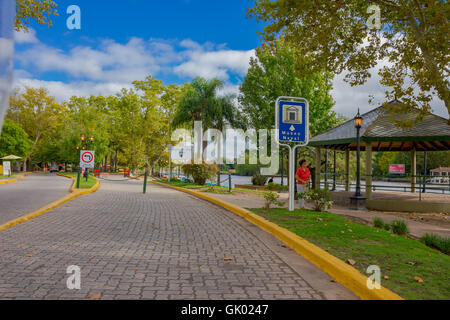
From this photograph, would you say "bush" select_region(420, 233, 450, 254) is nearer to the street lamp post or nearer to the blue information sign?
the blue information sign

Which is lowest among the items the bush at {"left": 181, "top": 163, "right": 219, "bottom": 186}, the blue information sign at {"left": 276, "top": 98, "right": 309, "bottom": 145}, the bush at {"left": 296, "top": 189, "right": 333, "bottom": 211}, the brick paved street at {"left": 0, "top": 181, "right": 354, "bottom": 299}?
the brick paved street at {"left": 0, "top": 181, "right": 354, "bottom": 299}

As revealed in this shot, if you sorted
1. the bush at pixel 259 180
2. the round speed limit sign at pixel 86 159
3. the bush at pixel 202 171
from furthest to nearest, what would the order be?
the bush at pixel 259 180, the bush at pixel 202 171, the round speed limit sign at pixel 86 159

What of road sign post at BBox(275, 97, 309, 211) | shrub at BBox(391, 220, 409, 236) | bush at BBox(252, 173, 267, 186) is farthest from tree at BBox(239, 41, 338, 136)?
Result: shrub at BBox(391, 220, 409, 236)

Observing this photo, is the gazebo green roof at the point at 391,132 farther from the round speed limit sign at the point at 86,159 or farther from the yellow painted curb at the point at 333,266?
the round speed limit sign at the point at 86,159

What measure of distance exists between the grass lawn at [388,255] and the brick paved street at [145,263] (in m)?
0.71

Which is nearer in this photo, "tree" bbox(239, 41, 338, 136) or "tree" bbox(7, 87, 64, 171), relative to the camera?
"tree" bbox(239, 41, 338, 136)

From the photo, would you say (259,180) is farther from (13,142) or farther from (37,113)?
(37,113)

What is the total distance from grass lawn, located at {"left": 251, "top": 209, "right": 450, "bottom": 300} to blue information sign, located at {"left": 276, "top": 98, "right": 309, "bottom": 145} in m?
2.69

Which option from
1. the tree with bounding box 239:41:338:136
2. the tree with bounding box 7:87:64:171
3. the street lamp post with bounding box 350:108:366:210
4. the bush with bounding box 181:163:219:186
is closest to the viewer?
the street lamp post with bounding box 350:108:366:210

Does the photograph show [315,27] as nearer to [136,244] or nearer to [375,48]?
[375,48]

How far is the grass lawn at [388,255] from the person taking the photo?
3.73m

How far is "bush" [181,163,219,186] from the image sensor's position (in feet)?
81.8

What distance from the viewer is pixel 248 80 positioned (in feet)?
94.5

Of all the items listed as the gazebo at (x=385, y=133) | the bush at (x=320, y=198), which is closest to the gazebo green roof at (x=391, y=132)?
the gazebo at (x=385, y=133)
